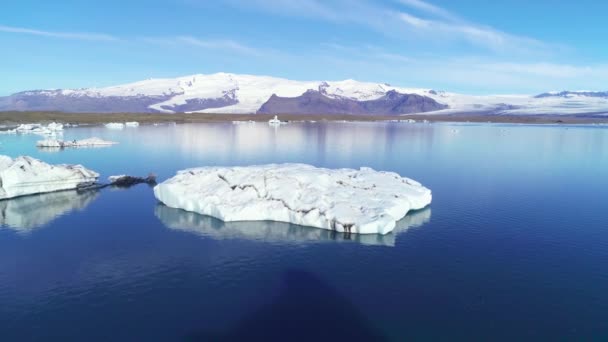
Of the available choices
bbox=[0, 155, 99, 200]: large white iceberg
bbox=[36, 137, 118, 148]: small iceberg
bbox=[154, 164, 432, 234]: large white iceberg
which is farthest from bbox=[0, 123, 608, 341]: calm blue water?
bbox=[36, 137, 118, 148]: small iceberg

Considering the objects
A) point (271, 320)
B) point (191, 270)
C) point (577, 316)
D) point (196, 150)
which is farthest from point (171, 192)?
point (196, 150)

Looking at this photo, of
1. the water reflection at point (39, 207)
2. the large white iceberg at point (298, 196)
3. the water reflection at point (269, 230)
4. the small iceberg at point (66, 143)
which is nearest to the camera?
the water reflection at point (269, 230)

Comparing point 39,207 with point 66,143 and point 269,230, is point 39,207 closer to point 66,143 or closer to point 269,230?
point 269,230

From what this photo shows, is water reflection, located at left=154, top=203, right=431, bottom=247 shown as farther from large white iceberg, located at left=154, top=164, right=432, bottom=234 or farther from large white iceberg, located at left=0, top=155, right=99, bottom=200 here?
large white iceberg, located at left=0, top=155, right=99, bottom=200

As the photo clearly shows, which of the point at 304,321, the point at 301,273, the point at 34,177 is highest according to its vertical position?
the point at 34,177

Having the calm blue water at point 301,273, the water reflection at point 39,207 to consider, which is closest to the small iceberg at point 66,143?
the water reflection at point 39,207

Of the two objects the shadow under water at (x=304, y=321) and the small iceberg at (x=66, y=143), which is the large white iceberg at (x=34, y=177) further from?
the small iceberg at (x=66, y=143)

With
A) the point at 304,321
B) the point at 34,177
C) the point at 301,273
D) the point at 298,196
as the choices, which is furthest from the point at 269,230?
the point at 34,177
